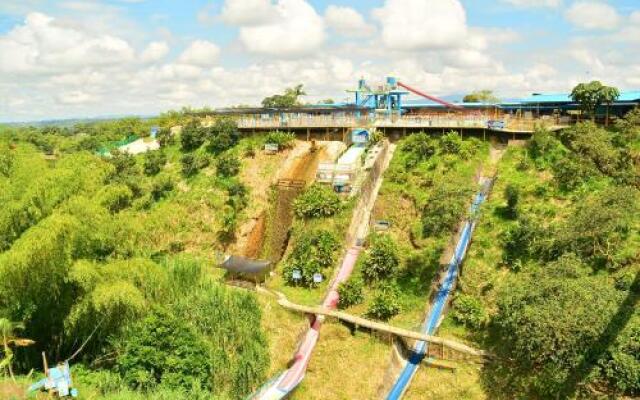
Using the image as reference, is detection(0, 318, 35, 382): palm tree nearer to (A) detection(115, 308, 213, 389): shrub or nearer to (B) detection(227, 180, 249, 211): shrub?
(A) detection(115, 308, 213, 389): shrub

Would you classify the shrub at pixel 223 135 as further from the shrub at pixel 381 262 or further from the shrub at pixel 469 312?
the shrub at pixel 469 312

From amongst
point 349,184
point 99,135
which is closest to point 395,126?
point 349,184

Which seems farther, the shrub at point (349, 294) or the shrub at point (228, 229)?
the shrub at point (228, 229)

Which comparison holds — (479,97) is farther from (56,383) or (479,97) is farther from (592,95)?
(56,383)

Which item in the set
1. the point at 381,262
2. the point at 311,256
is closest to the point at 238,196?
the point at 311,256

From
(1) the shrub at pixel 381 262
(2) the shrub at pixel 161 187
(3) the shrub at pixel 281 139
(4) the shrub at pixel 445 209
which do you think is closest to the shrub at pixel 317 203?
(1) the shrub at pixel 381 262

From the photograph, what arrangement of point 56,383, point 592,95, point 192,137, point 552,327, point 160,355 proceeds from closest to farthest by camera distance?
point 56,383, point 552,327, point 160,355, point 592,95, point 192,137

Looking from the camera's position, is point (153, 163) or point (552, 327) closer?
point (552, 327)

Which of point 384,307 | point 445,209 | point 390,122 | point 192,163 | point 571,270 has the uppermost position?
point 390,122
